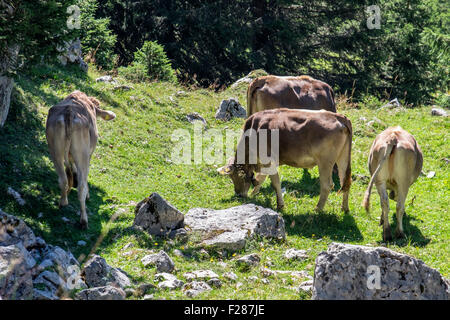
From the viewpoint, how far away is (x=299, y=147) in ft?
45.5

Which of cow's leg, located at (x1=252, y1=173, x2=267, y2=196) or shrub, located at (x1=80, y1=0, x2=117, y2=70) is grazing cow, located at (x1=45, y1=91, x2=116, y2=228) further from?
shrub, located at (x1=80, y1=0, x2=117, y2=70)

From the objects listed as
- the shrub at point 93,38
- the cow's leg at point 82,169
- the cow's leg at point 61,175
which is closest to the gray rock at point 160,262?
the cow's leg at point 82,169

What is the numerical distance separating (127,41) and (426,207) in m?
21.1

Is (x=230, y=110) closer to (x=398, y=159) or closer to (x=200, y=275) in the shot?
(x=398, y=159)

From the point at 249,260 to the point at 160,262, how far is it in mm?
1514

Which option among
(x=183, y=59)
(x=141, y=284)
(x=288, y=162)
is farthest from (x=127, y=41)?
(x=141, y=284)

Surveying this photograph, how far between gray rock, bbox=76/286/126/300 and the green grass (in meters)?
0.85

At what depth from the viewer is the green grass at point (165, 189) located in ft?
35.6

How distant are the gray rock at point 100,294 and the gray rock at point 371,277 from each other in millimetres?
2621

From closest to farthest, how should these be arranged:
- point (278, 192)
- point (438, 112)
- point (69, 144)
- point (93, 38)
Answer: point (69, 144) < point (278, 192) < point (438, 112) < point (93, 38)

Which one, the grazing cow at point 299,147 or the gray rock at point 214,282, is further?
the grazing cow at point 299,147

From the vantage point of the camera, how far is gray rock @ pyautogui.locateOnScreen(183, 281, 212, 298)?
344 inches

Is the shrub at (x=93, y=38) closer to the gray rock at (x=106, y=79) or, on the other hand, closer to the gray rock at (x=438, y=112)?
the gray rock at (x=106, y=79)

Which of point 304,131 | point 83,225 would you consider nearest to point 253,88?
point 304,131
